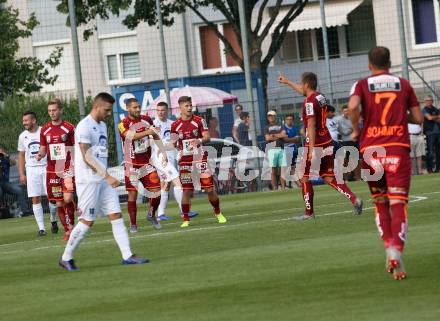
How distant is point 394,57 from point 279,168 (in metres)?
13.8

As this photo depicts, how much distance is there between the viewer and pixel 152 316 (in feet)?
32.8

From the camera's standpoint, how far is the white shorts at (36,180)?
2339 cm

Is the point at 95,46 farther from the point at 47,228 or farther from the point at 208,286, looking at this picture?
the point at 208,286

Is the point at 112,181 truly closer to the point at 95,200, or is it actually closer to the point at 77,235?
the point at 95,200

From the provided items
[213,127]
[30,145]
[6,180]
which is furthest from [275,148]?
[30,145]

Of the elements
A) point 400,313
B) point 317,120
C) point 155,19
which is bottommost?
→ point 400,313

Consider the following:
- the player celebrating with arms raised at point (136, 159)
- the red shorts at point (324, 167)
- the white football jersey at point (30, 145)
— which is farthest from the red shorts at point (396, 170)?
the white football jersey at point (30, 145)

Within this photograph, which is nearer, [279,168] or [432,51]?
[279,168]

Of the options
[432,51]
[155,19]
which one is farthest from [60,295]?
[432,51]

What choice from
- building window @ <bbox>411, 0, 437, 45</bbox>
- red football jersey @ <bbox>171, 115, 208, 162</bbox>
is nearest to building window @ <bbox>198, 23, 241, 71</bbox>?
building window @ <bbox>411, 0, 437, 45</bbox>

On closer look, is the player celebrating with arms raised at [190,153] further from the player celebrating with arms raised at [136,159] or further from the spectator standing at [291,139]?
the spectator standing at [291,139]

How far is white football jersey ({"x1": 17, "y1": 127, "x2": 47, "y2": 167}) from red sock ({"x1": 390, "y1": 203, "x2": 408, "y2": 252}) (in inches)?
509

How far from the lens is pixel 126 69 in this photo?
165ft

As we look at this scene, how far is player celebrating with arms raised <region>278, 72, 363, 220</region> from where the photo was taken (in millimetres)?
17672
